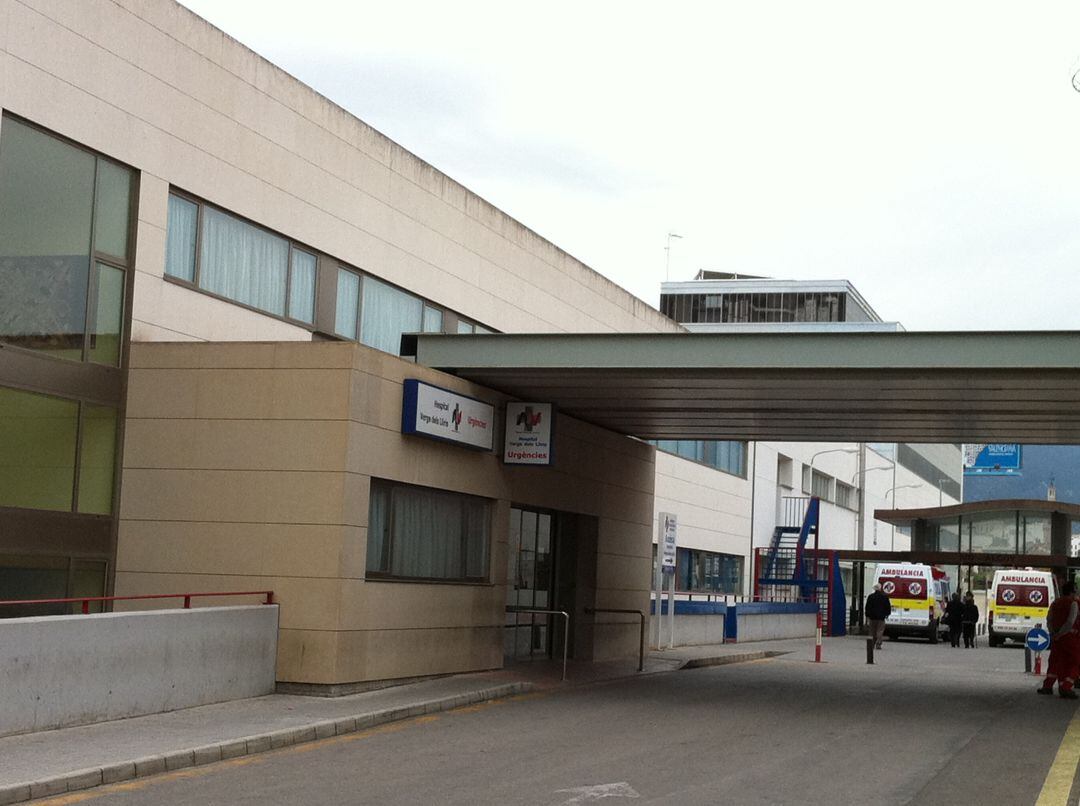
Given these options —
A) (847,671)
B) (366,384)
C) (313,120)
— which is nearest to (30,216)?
(366,384)

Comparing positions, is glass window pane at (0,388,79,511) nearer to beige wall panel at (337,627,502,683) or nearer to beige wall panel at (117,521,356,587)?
beige wall panel at (117,521,356,587)

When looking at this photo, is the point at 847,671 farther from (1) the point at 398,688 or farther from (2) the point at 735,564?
(2) the point at 735,564

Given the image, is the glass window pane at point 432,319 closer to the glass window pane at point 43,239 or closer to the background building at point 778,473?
the glass window pane at point 43,239

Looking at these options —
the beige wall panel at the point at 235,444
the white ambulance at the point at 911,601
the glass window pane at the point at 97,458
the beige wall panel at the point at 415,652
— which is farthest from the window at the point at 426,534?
the white ambulance at the point at 911,601

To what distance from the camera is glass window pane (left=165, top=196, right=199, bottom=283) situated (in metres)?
19.4

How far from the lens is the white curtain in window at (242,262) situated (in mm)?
20266

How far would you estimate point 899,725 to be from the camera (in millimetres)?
17047

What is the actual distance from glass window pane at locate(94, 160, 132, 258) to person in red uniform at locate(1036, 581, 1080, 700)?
1339 centimetres

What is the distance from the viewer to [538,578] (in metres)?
25.3

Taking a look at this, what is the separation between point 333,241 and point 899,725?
447 inches

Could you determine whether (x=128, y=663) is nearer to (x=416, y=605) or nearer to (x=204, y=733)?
(x=204, y=733)

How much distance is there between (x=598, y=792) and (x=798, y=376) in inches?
360

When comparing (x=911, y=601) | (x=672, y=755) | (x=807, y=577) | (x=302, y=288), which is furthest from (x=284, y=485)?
(x=807, y=577)

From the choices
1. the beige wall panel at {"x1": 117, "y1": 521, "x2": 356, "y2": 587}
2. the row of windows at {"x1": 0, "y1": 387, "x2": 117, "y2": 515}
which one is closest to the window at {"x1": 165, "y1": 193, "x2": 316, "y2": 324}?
the row of windows at {"x1": 0, "y1": 387, "x2": 117, "y2": 515}
